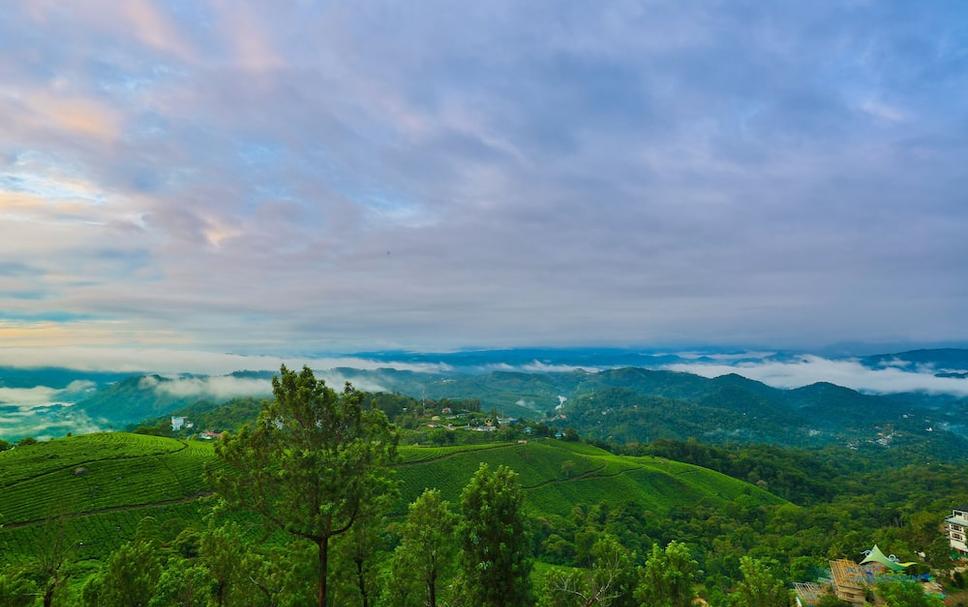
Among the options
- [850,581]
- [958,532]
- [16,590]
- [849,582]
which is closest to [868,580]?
[850,581]

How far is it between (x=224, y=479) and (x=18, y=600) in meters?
16.4

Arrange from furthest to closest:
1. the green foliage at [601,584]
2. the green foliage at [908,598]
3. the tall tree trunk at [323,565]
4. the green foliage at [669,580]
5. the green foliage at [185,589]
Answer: the green foliage at [908,598]
the green foliage at [185,589]
the green foliage at [601,584]
the green foliage at [669,580]
the tall tree trunk at [323,565]

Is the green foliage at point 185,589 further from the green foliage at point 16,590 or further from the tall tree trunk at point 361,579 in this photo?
the tall tree trunk at point 361,579

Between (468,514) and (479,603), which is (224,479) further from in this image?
(479,603)

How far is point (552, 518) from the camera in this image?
359 ft

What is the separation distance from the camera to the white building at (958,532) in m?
79.0

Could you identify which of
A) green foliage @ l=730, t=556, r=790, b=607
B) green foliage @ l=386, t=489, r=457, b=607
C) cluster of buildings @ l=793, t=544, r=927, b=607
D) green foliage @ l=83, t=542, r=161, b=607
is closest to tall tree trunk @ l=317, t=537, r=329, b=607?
green foliage @ l=386, t=489, r=457, b=607

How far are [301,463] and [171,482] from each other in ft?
325

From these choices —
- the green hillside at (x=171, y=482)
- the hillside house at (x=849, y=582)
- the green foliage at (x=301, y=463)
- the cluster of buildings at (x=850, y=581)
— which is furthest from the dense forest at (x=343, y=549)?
the cluster of buildings at (x=850, y=581)

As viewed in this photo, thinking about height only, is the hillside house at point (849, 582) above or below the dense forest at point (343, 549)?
below

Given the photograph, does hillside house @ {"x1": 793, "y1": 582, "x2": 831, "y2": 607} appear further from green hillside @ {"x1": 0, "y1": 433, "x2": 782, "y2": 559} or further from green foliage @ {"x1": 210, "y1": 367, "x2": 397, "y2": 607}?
green foliage @ {"x1": 210, "y1": 367, "x2": 397, "y2": 607}

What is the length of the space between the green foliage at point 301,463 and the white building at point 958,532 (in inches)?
4096

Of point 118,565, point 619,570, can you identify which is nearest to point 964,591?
point 619,570

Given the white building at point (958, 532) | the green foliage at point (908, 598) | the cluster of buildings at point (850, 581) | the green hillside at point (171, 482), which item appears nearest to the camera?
the green foliage at point (908, 598)
